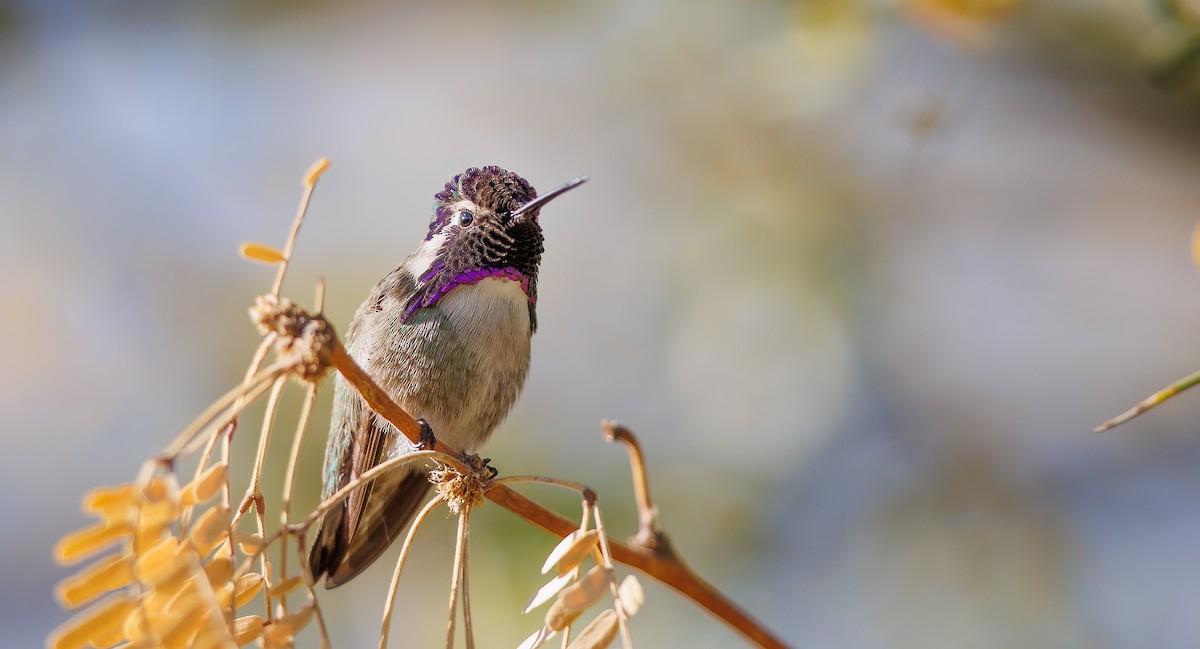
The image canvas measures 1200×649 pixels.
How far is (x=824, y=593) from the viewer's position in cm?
745

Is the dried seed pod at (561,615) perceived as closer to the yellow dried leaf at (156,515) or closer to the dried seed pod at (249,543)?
the dried seed pod at (249,543)

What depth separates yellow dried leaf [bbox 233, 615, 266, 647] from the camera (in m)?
1.60

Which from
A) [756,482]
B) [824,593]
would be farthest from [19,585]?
[824,593]

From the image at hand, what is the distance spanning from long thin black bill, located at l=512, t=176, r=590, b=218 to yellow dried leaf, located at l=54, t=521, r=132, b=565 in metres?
1.45

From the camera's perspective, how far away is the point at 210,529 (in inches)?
56.8

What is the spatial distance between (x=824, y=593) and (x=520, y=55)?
500 centimetres

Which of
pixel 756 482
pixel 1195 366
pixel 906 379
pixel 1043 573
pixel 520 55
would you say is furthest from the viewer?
pixel 520 55

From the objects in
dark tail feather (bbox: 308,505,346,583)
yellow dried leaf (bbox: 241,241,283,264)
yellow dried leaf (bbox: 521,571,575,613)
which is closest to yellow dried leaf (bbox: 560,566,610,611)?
yellow dried leaf (bbox: 521,571,575,613)

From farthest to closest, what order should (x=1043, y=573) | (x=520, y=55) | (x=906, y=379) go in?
(x=520, y=55), (x=906, y=379), (x=1043, y=573)

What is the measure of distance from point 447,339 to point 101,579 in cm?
185

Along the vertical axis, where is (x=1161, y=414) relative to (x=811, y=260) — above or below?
below

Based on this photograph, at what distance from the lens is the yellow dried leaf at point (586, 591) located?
1.54 m

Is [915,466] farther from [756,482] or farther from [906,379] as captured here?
[756,482]

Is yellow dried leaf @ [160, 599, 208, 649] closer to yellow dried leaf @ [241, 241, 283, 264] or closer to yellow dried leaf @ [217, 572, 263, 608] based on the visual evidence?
yellow dried leaf @ [217, 572, 263, 608]
